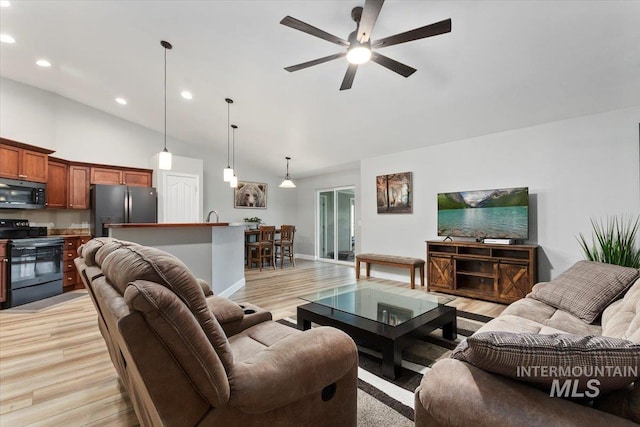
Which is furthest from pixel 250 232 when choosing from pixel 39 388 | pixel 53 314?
pixel 39 388

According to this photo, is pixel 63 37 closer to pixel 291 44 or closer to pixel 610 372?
pixel 291 44

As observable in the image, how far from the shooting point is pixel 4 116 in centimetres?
450

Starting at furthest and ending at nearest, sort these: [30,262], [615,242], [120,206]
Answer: [120,206], [30,262], [615,242]

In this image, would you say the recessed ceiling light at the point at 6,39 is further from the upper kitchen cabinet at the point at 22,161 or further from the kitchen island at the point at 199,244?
the kitchen island at the point at 199,244

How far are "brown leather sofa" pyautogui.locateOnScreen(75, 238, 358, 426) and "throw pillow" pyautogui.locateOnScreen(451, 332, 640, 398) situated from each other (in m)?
0.64

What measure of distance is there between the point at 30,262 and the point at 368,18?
535 centimetres

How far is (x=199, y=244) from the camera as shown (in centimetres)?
379

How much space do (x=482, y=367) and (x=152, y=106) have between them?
615cm

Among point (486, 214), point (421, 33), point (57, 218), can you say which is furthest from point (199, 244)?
point (486, 214)

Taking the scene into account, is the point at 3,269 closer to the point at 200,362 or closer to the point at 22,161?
the point at 22,161

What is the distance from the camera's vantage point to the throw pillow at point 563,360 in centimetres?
81

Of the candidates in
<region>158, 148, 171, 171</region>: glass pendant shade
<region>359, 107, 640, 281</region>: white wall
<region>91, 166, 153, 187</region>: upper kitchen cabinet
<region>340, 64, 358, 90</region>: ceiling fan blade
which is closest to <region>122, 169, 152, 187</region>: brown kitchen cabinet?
<region>91, 166, 153, 187</region>: upper kitchen cabinet

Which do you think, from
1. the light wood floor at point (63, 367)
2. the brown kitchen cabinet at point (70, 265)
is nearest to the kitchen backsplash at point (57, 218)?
the brown kitchen cabinet at point (70, 265)

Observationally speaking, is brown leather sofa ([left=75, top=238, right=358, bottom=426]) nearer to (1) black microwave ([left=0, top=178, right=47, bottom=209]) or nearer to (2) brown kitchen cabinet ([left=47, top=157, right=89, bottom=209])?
(1) black microwave ([left=0, top=178, right=47, bottom=209])
